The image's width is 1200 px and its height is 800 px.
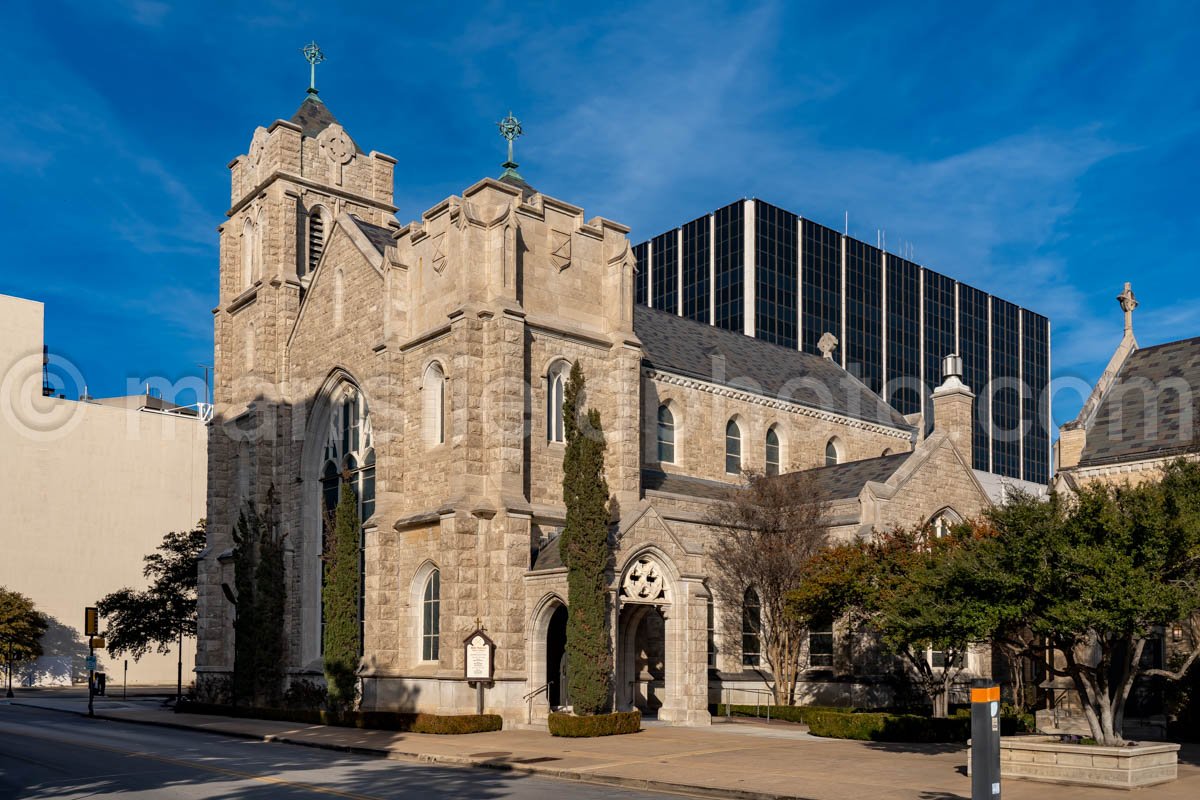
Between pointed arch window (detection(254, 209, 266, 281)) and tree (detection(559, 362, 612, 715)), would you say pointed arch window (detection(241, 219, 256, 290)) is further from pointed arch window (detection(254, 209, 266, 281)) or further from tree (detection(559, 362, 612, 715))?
tree (detection(559, 362, 612, 715))

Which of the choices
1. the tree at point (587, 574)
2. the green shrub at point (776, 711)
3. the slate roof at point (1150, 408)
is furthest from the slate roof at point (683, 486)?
the slate roof at point (1150, 408)

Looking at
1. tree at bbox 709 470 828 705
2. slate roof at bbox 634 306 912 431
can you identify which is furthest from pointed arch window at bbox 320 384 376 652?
tree at bbox 709 470 828 705

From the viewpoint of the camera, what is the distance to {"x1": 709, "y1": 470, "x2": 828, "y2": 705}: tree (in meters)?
35.0

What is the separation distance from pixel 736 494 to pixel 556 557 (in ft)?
28.6

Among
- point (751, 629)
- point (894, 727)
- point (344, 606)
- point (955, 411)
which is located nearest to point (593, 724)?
point (894, 727)

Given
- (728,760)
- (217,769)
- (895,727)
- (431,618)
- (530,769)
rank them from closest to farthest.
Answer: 1. (217,769)
2. (530,769)
3. (728,760)
4. (895,727)
5. (431,618)

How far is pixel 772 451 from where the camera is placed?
44.6 metres

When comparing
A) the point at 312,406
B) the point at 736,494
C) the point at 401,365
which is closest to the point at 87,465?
the point at 312,406

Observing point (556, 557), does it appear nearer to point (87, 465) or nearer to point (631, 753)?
point (631, 753)

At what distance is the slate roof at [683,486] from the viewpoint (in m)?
37.4

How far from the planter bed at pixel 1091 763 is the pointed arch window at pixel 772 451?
80.9ft

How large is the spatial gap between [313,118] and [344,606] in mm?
22949

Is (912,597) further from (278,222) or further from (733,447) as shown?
(278,222)

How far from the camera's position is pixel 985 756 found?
41.9 feet
